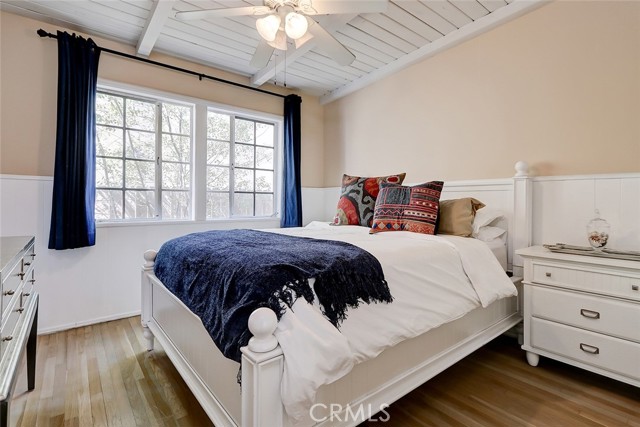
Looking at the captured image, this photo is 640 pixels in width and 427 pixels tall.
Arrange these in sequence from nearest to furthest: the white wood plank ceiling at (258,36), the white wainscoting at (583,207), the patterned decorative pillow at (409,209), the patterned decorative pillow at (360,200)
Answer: the white wainscoting at (583,207), the patterned decorative pillow at (409,209), the white wood plank ceiling at (258,36), the patterned decorative pillow at (360,200)

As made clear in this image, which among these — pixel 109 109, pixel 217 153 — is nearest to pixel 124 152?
pixel 109 109

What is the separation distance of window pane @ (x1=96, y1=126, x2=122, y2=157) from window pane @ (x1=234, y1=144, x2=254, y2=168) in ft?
3.77

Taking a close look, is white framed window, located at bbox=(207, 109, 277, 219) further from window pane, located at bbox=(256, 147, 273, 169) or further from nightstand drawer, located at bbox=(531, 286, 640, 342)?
nightstand drawer, located at bbox=(531, 286, 640, 342)

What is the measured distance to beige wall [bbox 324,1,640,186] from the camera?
6.38 ft

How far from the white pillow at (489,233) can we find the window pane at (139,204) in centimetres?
296

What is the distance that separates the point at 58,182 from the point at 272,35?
205cm

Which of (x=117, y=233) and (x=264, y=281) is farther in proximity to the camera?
(x=117, y=233)

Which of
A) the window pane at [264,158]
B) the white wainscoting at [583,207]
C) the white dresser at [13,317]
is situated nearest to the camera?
the white dresser at [13,317]

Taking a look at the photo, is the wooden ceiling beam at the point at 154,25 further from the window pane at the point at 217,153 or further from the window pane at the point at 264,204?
the window pane at the point at 264,204

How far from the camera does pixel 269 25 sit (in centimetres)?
176

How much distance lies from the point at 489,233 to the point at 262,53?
2064 mm

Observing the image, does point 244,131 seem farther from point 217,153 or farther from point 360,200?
point 360,200

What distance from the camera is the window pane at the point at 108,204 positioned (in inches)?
113

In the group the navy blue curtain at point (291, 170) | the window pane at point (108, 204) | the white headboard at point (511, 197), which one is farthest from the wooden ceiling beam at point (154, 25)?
the white headboard at point (511, 197)
